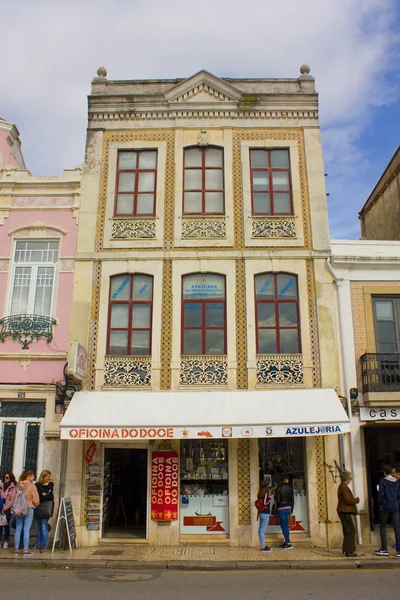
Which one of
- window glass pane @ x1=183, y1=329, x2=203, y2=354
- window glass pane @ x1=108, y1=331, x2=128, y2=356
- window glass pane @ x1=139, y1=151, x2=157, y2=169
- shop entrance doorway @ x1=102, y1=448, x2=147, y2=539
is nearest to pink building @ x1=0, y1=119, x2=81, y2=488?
window glass pane @ x1=108, y1=331, x2=128, y2=356

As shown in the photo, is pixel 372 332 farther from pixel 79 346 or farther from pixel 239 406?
pixel 79 346

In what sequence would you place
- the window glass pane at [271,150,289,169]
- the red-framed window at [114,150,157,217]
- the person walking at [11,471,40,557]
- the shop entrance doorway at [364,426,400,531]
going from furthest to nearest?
the window glass pane at [271,150,289,169]
the red-framed window at [114,150,157,217]
the shop entrance doorway at [364,426,400,531]
the person walking at [11,471,40,557]

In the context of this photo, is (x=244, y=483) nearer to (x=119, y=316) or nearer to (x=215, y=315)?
(x=215, y=315)

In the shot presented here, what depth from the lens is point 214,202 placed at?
13719mm

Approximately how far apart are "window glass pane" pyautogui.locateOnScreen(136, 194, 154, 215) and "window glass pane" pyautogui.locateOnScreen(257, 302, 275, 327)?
3.79 meters

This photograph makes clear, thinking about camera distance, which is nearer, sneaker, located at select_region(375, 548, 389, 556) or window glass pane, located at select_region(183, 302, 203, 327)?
sneaker, located at select_region(375, 548, 389, 556)

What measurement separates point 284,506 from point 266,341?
12.3 feet

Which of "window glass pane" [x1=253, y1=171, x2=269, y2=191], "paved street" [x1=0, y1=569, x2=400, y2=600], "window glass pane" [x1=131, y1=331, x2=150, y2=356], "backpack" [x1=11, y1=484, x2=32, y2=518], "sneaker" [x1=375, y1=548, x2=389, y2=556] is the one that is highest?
"window glass pane" [x1=253, y1=171, x2=269, y2=191]

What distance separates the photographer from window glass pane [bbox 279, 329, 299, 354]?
494 inches

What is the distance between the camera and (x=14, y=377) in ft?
40.6

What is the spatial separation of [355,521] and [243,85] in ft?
37.5

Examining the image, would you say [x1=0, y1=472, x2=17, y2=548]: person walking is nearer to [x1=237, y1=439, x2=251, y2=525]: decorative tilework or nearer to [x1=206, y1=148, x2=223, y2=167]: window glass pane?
[x1=237, y1=439, x2=251, y2=525]: decorative tilework

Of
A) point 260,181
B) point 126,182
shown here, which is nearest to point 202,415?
point 260,181

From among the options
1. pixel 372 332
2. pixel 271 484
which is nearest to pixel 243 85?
pixel 372 332
